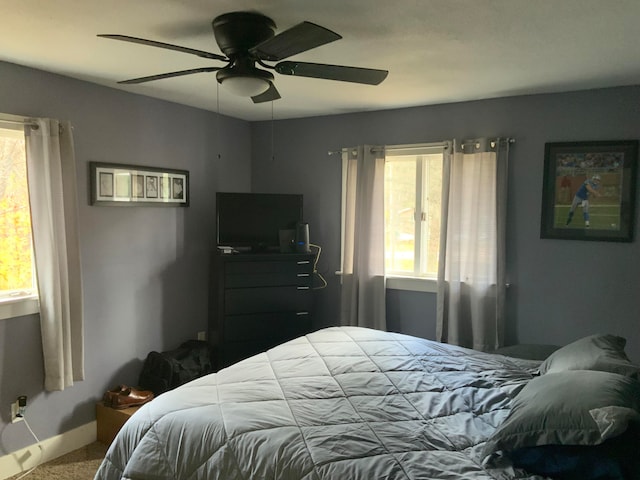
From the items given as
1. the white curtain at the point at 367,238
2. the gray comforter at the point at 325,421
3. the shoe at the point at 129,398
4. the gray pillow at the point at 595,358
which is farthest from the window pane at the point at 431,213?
the shoe at the point at 129,398

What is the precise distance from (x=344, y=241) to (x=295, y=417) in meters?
2.55

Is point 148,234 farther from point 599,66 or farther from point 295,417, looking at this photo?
point 599,66

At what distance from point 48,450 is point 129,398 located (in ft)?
1.83

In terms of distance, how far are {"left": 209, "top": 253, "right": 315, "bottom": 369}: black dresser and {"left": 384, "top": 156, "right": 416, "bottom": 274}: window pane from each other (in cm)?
71

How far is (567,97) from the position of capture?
3.49 m

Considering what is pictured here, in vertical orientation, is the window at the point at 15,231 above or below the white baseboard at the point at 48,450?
above

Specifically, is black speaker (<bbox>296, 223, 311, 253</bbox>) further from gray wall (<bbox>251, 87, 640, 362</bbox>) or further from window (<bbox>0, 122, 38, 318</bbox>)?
window (<bbox>0, 122, 38, 318</bbox>)

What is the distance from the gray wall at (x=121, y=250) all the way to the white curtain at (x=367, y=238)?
1278mm

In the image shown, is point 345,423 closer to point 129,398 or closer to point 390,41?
point 390,41

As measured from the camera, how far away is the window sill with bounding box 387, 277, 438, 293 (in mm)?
4082

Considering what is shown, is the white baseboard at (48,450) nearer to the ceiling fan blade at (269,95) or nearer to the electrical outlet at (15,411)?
the electrical outlet at (15,411)

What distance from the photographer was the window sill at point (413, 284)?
4.08 metres

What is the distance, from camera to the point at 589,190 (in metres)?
3.46

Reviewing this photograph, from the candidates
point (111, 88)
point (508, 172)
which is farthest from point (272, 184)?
point (508, 172)
